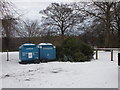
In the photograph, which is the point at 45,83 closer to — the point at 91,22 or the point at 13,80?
the point at 13,80

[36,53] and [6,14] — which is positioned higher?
[6,14]

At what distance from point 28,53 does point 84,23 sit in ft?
72.2

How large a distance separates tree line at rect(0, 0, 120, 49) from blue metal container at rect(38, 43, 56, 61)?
3.48 meters

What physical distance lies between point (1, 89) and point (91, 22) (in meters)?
25.2

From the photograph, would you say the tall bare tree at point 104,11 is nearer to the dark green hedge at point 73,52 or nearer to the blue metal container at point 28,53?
the dark green hedge at point 73,52

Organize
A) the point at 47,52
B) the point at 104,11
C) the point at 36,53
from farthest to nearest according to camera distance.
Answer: the point at 104,11, the point at 47,52, the point at 36,53

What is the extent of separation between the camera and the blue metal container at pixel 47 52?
13.0 meters

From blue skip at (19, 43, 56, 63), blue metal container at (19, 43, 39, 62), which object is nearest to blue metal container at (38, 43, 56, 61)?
blue skip at (19, 43, 56, 63)

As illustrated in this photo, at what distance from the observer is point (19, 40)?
28.6m

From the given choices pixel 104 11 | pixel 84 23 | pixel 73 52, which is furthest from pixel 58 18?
pixel 73 52

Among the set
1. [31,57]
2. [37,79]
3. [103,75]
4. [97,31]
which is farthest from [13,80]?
[97,31]

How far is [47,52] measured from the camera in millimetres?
13047

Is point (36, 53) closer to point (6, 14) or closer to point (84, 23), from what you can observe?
point (6, 14)

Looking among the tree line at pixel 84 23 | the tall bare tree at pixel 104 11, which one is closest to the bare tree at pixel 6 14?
the tree line at pixel 84 23
